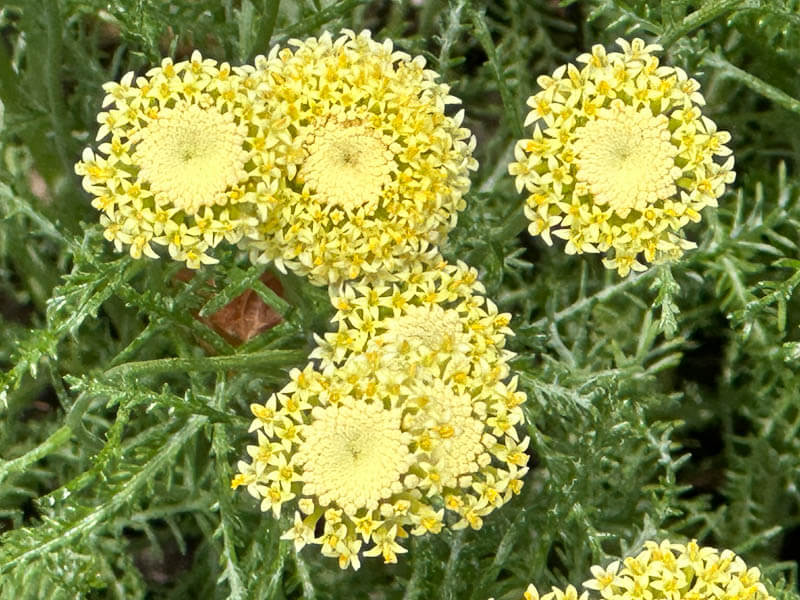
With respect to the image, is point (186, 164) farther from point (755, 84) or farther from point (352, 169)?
point (755, 84)

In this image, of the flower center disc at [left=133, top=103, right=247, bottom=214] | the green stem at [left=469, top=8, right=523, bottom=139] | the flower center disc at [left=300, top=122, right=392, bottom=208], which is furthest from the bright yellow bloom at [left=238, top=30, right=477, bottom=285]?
the green stem at [left=469, top=8, right=523, bottom=139]

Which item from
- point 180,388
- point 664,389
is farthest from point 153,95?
point 664,389

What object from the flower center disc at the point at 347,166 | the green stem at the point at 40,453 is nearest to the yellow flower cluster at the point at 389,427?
the flower center disc at the point at 347,166

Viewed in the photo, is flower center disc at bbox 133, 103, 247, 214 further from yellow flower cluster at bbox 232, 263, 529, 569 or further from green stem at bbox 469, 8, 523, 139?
green stem at bbox 469, 8, 523, 139

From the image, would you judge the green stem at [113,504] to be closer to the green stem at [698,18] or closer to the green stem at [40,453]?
the green stem at [40,453]

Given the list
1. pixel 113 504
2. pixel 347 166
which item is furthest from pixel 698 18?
pixel 113 504
